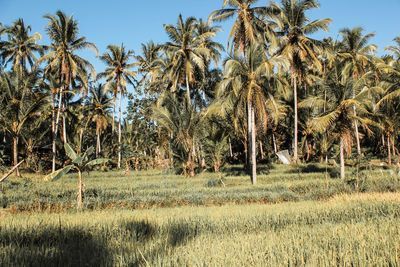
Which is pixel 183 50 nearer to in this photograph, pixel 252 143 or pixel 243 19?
pixel 243 19

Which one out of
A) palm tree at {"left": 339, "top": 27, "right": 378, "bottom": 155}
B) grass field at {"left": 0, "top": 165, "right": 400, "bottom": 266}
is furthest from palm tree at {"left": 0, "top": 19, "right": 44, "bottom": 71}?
palm tree at {"left": 339, "top": 27, "right": 378, "bottom": 155}

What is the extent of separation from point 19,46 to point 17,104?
11.2 m

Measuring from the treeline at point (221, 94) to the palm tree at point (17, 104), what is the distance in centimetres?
8

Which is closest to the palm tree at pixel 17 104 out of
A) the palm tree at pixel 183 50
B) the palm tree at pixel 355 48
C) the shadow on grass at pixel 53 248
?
the palm tree at pixel 183 50

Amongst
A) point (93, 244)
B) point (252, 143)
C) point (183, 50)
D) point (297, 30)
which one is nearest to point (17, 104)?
point (183, 50)

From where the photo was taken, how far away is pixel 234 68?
42.3ft

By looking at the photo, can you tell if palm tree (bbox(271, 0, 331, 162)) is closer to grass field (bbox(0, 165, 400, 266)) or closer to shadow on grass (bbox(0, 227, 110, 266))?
grass field (bbox(0, 165, 400, 266))

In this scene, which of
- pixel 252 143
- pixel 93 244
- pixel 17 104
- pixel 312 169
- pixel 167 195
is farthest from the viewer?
pixel 312 169

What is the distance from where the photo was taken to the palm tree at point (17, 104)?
15312 millimetres

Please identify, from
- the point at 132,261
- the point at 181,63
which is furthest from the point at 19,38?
the point at 132,261

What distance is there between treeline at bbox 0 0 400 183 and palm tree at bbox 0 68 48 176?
8 centimetres

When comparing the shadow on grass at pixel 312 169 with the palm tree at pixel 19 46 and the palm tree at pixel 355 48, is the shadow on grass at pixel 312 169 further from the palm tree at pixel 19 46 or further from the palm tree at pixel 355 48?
the palm tree at pixel 19 46

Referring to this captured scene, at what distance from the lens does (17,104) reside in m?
15.9

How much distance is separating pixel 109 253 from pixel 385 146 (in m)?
29.1
